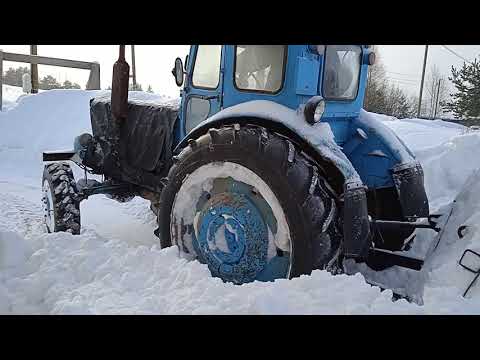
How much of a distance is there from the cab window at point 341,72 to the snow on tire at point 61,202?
2.60 meters

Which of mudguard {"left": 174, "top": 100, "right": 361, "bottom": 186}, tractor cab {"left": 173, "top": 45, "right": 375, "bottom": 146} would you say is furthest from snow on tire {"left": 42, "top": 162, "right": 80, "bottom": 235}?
mudguard {"left": 174, "top": 100, "right": 361, "bottom": 186}

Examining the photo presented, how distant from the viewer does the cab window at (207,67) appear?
3.72 meters

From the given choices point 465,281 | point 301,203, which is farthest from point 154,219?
point 465,281

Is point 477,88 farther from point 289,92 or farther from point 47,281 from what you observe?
point 47,281

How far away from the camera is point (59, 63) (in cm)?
1142

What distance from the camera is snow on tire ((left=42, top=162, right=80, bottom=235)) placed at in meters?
4.27

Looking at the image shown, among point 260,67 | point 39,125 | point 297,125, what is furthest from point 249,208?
point 39,125

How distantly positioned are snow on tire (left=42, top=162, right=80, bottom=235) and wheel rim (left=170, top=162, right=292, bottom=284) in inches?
62.5

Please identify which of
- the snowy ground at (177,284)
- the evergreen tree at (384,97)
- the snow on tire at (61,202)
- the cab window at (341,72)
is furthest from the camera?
the evergreen tree at (384,97)

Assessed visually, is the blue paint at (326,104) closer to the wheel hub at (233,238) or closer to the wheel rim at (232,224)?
the wheel rim at (232,224)

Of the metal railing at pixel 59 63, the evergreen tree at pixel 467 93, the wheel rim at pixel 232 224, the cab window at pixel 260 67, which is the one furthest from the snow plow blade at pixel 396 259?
the evergreen tree at pixel 467 93

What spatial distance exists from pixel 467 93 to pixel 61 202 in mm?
18652

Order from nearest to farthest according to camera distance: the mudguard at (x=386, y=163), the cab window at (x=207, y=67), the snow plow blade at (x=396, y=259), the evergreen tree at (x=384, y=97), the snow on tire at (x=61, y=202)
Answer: the snow plow blade at (x=396, y=259) → the mudguard at (x=386, y=163) → the cab window at (x=207, y=67) → the snow on tire at (x=61, y=202) → the evergreen tree at (x=384, y=97)

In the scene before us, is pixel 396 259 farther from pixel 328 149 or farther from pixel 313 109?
pixel 313 109
